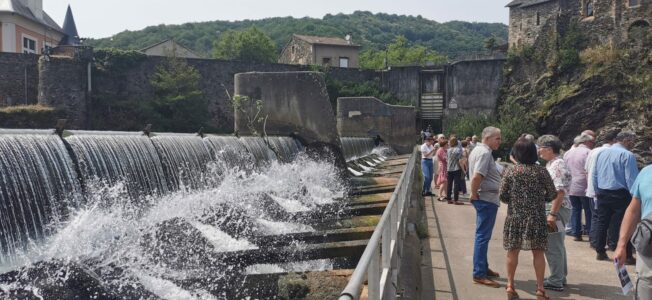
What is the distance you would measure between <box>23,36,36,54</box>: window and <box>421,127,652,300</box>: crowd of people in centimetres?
4524

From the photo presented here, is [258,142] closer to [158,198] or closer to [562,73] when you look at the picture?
[158,198]

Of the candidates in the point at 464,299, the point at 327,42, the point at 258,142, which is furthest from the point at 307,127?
the point at 327,42

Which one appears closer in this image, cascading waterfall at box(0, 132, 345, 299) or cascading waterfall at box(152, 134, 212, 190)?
cascading waterfall at box(0, 132, 345, 299)

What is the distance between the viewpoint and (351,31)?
12731cm

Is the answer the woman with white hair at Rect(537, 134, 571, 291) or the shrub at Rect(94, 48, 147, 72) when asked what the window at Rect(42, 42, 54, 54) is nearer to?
the shrub at Rect(94, 48, 147, 72)

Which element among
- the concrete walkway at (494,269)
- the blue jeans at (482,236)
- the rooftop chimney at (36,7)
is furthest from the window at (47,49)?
the blue jeans at (482,236)

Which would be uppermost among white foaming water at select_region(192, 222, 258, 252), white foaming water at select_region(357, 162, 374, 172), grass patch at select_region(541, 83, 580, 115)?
grass patch at select_region(541, 83, 580, 115)

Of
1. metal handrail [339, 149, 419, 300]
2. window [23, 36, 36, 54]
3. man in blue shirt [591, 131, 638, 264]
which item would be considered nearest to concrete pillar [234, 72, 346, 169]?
man in blue shirt [591, 131, 638, 264]

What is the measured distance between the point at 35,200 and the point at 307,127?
7628 mm

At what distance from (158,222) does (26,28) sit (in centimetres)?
4193

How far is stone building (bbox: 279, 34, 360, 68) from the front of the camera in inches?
2263

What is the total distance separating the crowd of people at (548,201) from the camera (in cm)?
418

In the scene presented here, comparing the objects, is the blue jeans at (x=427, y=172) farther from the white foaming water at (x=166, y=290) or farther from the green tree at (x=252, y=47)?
the green tree at (x=252, y=47)

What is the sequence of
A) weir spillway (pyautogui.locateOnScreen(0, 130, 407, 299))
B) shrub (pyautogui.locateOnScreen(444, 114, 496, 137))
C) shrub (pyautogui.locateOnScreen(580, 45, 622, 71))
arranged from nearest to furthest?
weir spillway (pyautogui.locateOnScreen(0, 130, 407, 299))
shrub (pyautogui.locateOnScreen(580, 45, 622, 71))
shrub (pyautogui.locateOnScreen(444, 114, 496, 137))
